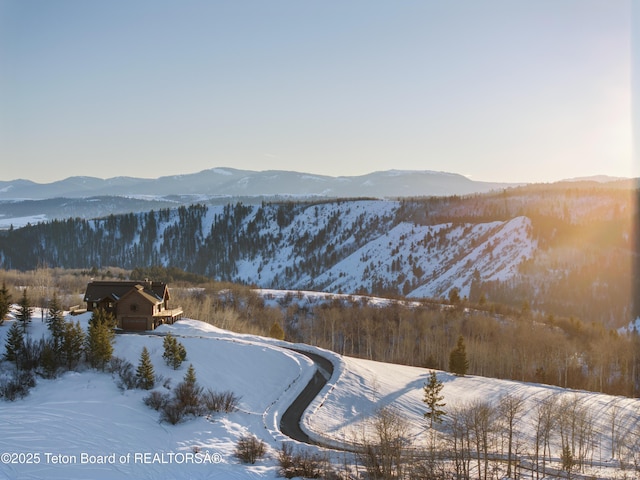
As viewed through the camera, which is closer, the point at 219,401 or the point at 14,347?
the point at 219,401

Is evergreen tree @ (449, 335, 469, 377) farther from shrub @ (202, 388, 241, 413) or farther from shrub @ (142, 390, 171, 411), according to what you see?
shrub @ (142, 390, 171, 411)

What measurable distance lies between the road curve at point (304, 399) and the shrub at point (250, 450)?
174 inches

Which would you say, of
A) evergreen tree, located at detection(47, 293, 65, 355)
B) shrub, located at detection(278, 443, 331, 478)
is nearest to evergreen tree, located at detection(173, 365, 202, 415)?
shrub, located at detection(278, 443, 331, 478)

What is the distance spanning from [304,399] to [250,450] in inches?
560

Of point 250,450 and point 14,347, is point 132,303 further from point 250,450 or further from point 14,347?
point 250,450

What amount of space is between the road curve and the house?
58.5ft

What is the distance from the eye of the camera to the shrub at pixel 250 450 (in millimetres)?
35875

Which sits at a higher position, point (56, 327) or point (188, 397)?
point (56, 327)

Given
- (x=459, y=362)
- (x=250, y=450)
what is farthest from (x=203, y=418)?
(x=459, y=362)

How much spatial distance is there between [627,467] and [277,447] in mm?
28386

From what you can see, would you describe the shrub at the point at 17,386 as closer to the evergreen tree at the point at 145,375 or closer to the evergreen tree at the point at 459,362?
the evergreen tree at the point at 145,375

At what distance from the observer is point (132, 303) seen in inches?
2586

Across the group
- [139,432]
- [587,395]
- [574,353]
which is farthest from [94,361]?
[574,353]

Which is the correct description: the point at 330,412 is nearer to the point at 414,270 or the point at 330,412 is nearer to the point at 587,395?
the point at 587,395
